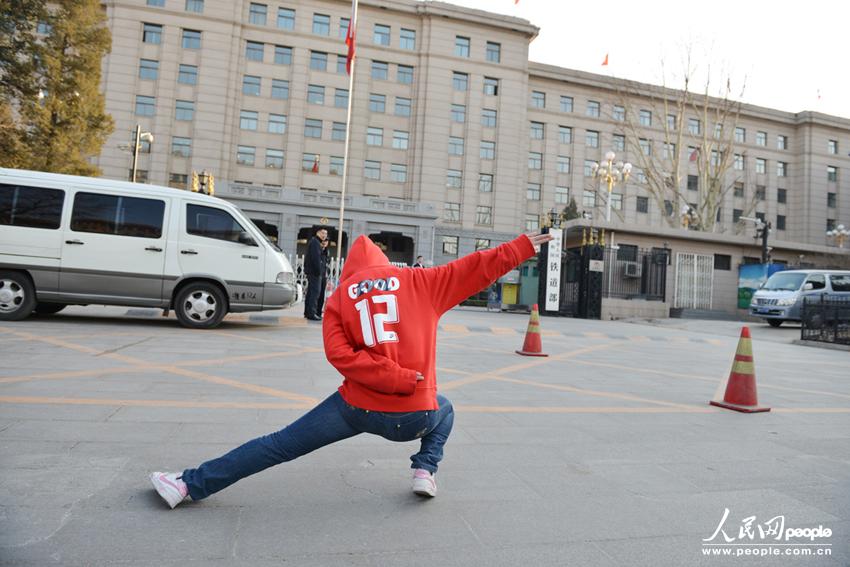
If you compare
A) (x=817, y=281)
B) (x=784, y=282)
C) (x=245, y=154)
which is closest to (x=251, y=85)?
(x=245, y=154)

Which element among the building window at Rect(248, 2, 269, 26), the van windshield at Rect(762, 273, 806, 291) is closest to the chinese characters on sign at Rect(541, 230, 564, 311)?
the van windshield at Rect(762, 273, 806, 291)

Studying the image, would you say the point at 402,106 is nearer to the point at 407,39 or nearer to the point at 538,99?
the point at 407,39

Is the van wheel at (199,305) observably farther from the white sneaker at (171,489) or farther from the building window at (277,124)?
the building window at (277,124)

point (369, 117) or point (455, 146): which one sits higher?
point (369, 117)

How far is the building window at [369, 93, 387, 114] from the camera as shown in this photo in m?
40.5

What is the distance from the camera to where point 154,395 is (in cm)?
456

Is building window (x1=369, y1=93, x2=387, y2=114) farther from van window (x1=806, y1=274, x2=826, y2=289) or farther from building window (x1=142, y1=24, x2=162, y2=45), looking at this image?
van window (x1=806, y1=274, x2=826, y2=289)

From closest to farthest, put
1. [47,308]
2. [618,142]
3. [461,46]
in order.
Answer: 1. [47,308]
2. [461,46]
3. [618,142]

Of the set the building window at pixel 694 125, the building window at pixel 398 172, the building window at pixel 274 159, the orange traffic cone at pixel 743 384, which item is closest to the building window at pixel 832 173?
the building window at pixel 694 125

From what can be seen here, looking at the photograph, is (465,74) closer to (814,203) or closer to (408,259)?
(408,259)

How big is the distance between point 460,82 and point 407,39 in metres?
5.24

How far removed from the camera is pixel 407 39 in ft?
136

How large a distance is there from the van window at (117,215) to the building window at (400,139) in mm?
33697

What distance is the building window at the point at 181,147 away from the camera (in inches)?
1463
